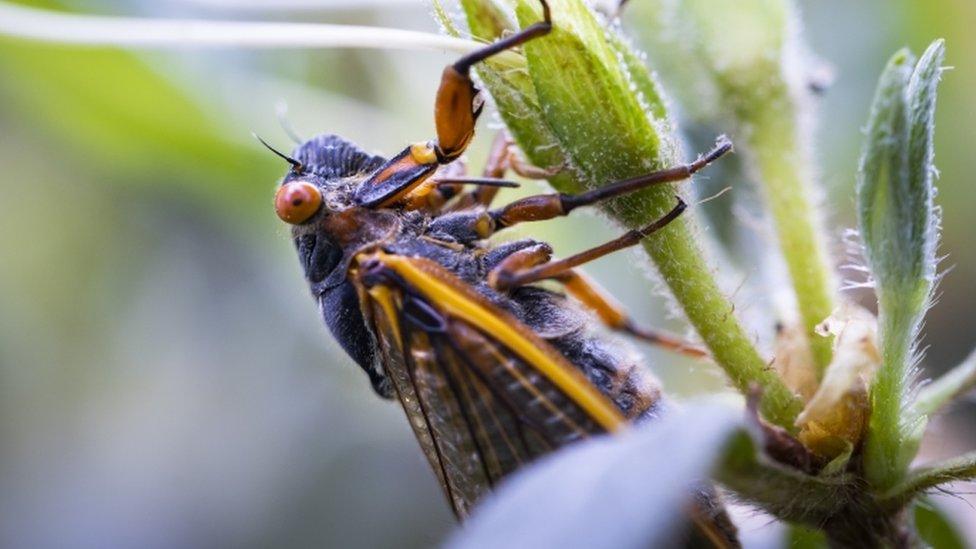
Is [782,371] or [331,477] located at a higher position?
[331,477]

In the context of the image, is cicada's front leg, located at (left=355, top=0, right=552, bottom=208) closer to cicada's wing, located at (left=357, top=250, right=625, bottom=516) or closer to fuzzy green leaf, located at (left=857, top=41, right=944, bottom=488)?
cicada's wing, located at (left=357, top=250, right=625, bottom=516)

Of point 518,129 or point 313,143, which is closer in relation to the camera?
point 518,129

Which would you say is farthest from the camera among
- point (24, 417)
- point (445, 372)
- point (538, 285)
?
point (24, 417)

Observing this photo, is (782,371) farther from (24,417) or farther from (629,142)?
(24,417)

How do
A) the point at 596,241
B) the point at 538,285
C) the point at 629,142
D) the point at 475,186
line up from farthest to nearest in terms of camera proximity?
the point at 596,241
the point at 475,186
the point at 538,285
the point at 629,142

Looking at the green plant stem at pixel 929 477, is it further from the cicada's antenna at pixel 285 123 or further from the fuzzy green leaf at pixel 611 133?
the cicada's antenna at pixel 285 123

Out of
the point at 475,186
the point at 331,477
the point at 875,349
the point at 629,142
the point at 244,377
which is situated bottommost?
the point at 875,349

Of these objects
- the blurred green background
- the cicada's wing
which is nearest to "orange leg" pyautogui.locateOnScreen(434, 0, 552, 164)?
the cicada's wing

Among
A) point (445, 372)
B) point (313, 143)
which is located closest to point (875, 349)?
point (445, 372)
